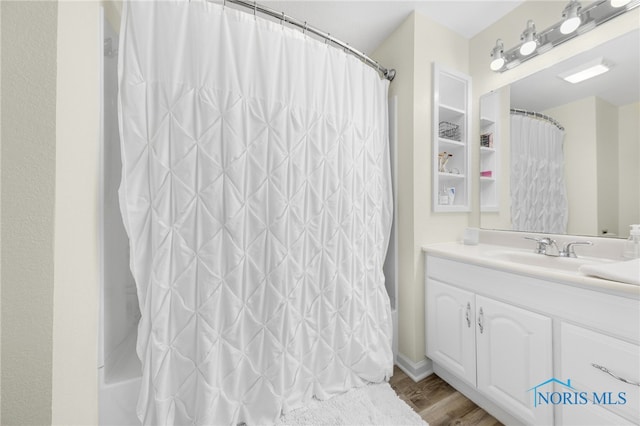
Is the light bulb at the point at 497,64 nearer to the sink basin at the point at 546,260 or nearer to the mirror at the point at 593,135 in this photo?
the mirror at the point at 593,135

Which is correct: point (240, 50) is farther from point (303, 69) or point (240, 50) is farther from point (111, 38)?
point (111, 38)

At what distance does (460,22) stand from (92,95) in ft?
7.52

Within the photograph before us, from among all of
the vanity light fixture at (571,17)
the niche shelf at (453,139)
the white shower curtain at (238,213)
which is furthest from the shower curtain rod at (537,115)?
the white shower curtain at (238,213)

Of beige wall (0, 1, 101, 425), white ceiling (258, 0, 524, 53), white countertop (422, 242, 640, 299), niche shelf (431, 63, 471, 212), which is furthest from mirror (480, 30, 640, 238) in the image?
beige wall (0, 1, 101, 425)

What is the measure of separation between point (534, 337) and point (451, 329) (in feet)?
1.44

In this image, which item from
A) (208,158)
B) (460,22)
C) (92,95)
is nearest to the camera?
(92,95)

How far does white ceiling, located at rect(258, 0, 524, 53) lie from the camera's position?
5.03 ft

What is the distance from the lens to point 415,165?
1.61 metres

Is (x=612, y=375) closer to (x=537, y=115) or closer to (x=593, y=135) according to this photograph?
(x=593, y=135)

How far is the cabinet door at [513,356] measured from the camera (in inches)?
39.6

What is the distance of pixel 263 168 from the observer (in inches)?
45.1

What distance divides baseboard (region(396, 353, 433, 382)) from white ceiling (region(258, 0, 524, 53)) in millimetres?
2431

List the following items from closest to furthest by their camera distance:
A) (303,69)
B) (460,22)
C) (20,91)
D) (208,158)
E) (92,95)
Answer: (20,91)
(92,95)
(208,158)
(303,69)
(460,22)

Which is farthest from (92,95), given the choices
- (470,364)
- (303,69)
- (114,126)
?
(470,364)
